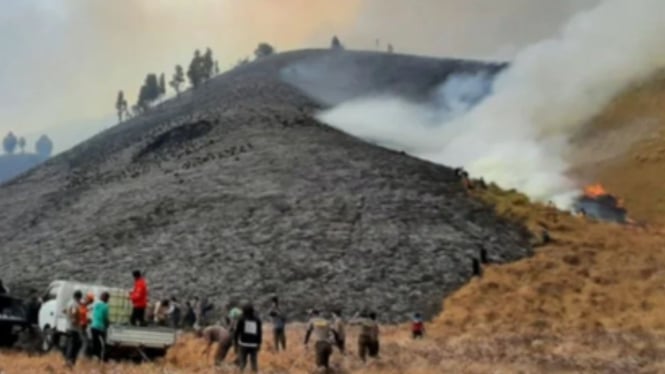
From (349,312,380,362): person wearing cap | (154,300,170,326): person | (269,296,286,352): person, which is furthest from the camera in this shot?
(269,296,286,352): person

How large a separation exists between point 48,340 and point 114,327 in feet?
16.7

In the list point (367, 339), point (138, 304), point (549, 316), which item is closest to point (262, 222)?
point (549, 316)

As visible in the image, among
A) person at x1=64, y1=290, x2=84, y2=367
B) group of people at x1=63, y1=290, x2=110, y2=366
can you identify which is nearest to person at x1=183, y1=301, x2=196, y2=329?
group of people at x1=63, y1=290, x2=110, y2=366

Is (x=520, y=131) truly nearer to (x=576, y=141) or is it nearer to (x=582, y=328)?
(x=576, y=141)

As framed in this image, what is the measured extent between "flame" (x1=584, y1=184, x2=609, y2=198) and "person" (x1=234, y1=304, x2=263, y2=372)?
58.5 metres

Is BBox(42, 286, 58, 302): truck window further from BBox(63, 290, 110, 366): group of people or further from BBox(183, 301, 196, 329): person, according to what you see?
BBox(183, 301, 196, 329): person

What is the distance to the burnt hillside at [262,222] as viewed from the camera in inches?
1884

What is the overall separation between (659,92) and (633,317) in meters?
68.5

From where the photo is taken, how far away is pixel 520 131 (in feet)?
336

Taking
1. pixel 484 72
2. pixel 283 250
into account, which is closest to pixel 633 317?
pixel 283 250

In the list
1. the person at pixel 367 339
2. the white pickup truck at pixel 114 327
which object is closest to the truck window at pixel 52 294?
the white pickup truck at pixel 114 327

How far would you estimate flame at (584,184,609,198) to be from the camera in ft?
250

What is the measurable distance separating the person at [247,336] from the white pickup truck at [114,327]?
358cm

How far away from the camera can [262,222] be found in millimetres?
55406
